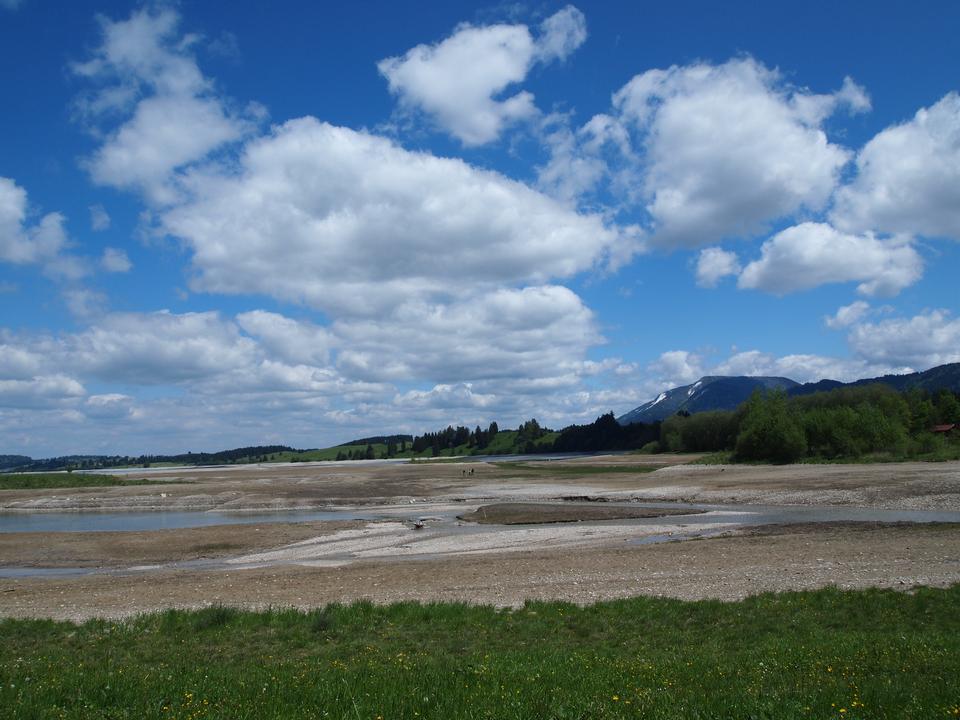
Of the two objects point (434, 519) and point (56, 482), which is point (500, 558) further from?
point (56, 482)

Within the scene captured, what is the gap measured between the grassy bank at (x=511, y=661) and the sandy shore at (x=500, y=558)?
285 cm

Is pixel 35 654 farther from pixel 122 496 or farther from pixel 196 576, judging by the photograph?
pixel 122 496

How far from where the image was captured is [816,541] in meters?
27.0

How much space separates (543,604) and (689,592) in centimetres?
419

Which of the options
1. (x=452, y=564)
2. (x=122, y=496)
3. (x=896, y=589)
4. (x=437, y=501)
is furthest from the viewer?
(x=122, y=496)

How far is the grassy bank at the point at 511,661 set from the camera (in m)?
7.55

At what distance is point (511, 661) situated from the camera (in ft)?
35.6

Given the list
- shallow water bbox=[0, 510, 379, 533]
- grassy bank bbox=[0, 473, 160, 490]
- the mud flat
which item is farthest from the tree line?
grassy bank bbox=[0, 473, 160, 490]

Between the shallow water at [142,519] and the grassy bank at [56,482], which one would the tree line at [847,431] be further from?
the grassy bank at [56,482]

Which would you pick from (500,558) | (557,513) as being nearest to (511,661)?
(500,558)

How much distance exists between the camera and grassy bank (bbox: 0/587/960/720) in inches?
297

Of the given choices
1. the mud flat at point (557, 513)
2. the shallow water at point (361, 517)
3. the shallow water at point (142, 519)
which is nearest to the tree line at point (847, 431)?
the shallow water at point (361, 517)

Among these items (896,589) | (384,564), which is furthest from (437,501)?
(896,589)

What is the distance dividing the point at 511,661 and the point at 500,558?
16560mm
